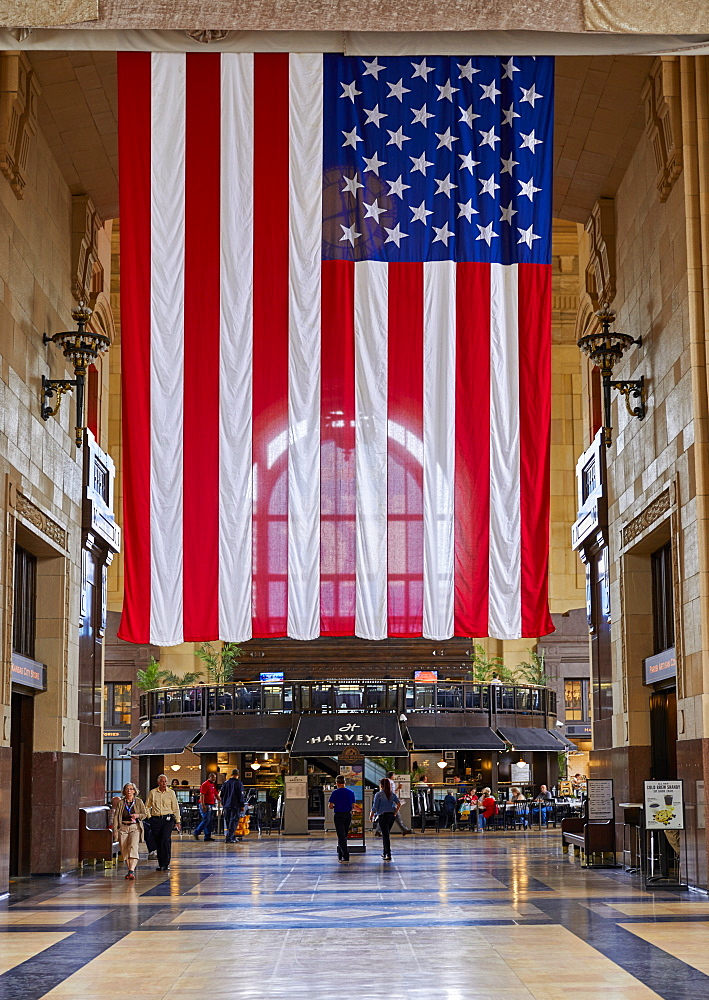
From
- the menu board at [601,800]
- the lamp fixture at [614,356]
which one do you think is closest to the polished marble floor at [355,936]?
the menu board at [601,800]

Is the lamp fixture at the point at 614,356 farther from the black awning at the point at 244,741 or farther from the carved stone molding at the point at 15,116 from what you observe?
the black awning at the point at 244,741

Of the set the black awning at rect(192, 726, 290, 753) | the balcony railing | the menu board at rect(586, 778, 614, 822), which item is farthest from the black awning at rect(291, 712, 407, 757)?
the menu board at rect(586, 778, 614, 822)

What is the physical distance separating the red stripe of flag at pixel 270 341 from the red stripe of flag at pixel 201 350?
0.41m

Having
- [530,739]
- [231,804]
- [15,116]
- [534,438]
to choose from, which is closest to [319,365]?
[534,438]

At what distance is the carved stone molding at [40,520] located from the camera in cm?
1612

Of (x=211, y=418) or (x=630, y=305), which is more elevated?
(x=630, y=305)

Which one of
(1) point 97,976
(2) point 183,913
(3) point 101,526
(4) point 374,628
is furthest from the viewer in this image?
(3) point 101,526

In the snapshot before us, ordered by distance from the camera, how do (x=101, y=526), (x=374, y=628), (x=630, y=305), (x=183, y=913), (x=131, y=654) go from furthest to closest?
1. (x=131, y=654)
2. (x=101, y=526)
3. (x=630, y=305)
4. (x=183, y=913)
5. (x=374, y=628)

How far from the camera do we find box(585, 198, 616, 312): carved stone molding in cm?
1955

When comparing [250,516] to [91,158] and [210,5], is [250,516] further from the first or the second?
[91,158]

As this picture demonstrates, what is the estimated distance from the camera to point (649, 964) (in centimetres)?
920

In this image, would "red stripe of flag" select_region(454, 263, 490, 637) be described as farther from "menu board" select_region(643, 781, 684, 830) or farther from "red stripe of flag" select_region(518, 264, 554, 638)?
"menu board" select_region(643, 781, 684, 830)

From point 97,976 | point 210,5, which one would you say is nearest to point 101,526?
point 210,5

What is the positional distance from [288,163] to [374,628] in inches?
196
